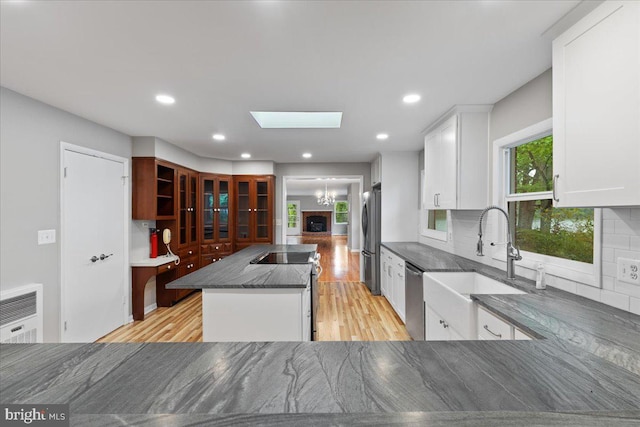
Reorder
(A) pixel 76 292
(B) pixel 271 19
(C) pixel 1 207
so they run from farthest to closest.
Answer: (A) pixel 76 292
(C) pixel 1 207
(B) pixel 271 19

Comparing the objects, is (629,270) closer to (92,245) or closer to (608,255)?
(608,255)

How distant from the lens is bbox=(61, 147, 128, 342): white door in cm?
273

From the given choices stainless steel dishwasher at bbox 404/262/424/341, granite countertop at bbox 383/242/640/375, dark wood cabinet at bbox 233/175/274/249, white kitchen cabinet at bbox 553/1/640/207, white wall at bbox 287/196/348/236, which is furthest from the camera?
white wall at bbox 287/196/348/236

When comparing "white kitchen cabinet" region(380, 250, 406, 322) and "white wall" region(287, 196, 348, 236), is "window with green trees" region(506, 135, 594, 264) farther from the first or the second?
"white wall" region(287, 196, 348, 236)

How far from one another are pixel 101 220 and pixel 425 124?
12.3 ft

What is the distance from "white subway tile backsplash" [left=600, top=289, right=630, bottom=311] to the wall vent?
388 cm

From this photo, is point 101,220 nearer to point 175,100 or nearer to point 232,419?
point 175,100

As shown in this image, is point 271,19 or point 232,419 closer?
point 232,419

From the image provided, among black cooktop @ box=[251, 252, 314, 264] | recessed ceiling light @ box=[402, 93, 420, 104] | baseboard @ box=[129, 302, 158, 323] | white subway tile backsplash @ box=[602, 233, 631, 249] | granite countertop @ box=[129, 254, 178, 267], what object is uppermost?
recessed ceiling light @ box=[402, 93, 420, 104]

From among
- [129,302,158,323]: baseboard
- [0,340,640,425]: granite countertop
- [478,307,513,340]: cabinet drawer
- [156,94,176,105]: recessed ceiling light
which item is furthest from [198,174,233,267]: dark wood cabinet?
[478,307,513,340]: cabinet drawer

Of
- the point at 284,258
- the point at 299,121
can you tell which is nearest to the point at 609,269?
the point at 284,258

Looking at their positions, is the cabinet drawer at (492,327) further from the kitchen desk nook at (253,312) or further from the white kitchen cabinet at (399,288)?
the white kitchen cabinet at (399,288)

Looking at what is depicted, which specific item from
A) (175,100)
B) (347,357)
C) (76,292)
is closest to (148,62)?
(175,100)

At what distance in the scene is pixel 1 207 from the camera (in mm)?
2150
